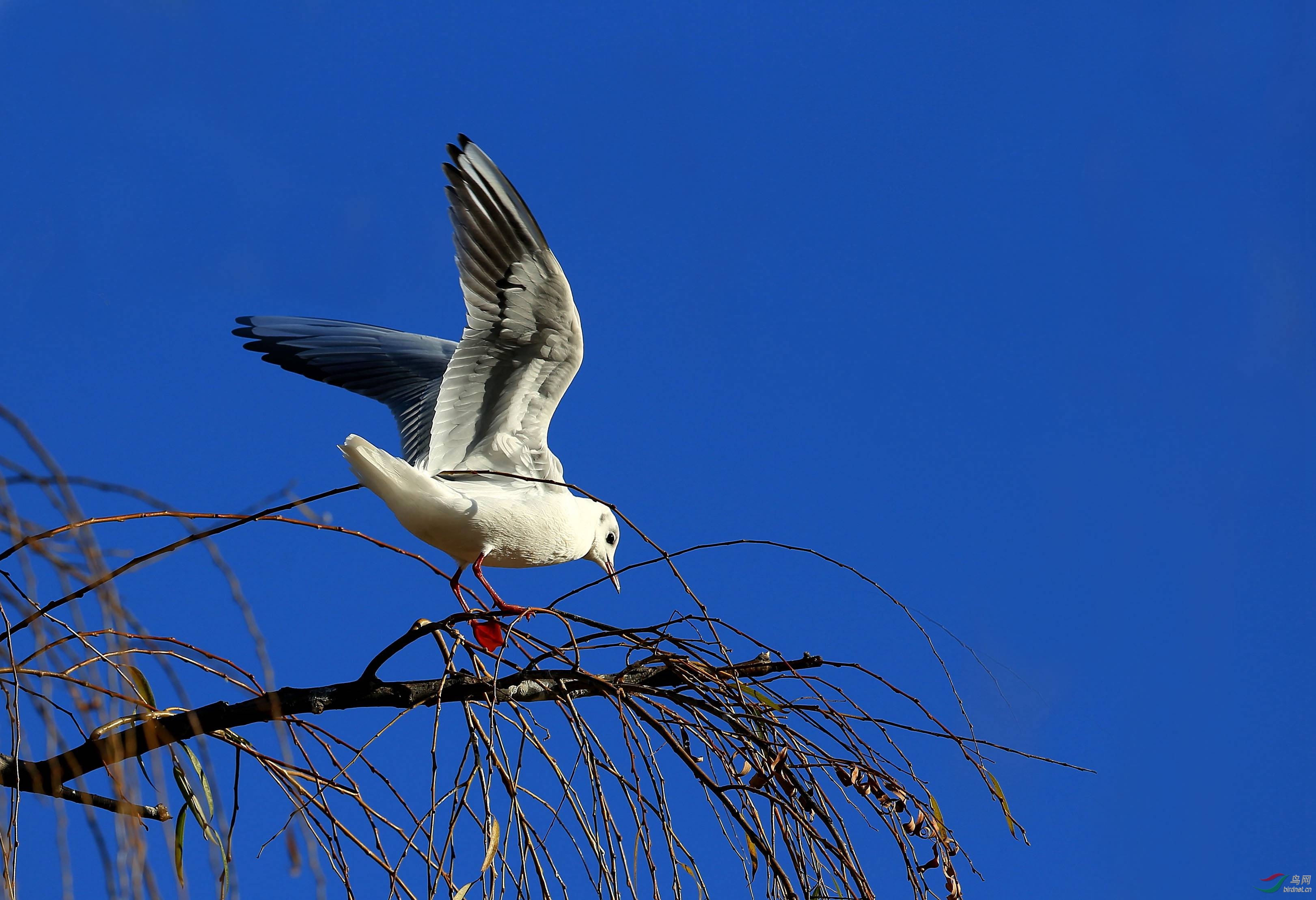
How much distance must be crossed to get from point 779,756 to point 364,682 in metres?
0.84

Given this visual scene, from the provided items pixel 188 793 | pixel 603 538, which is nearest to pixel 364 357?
Answer: pixel 603 538

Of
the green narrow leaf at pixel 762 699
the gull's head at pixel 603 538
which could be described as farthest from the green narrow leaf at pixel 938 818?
the gull's head at pixel 603 538

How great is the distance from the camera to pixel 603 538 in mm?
4305

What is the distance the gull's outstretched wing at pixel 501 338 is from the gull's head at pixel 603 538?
40 centimetres

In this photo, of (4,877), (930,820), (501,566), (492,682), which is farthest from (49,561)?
(501,566)

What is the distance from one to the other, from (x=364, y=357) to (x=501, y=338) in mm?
1802

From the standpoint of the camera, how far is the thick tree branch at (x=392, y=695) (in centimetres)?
175

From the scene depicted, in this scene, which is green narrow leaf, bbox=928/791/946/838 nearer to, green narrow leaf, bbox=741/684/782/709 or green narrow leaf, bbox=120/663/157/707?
green narrow leaf, bbox=741/684/782/709

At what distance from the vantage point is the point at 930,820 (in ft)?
5.43

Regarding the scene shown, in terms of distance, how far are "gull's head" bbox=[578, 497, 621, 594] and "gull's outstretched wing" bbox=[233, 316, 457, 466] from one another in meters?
0.87

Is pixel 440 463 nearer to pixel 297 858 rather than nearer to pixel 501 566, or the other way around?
pixel 501 566

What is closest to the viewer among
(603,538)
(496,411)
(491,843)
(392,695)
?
(491,843)

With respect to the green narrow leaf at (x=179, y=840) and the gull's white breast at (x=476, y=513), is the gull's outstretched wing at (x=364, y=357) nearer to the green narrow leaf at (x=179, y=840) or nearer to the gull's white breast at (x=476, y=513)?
the gull's white breast at (x=476, y=513)

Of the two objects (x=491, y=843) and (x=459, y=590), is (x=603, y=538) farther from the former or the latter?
(x=491, y=843)
